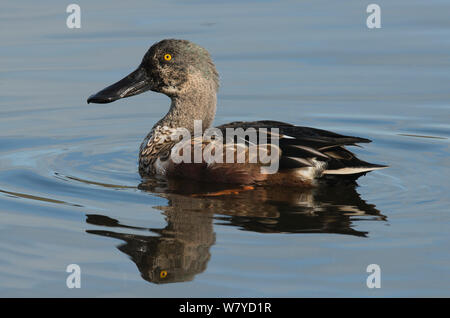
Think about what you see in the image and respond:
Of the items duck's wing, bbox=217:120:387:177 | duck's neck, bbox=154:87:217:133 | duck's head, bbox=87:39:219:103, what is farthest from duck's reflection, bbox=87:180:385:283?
duck's head, bbox=87:39:219:103

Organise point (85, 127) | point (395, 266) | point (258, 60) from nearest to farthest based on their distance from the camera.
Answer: point (395, 266)
point (85, 127)
point (258, 60)

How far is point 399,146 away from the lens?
33.2 ft

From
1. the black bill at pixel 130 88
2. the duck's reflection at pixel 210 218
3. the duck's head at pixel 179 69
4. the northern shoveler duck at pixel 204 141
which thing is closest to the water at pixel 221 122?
the duck's reflection at pixel 210 218

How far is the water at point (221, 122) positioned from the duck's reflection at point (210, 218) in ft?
0.07

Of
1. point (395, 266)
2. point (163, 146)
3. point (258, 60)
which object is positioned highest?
point (258, 60)

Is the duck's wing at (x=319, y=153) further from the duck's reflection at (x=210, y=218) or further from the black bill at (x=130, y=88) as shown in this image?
the black bill at (x=130, y=88)

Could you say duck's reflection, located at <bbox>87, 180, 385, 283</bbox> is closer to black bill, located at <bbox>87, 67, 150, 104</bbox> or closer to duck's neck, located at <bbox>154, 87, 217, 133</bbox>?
duck's neck, located at <bbox>154, 87, 217, 133</bbox>

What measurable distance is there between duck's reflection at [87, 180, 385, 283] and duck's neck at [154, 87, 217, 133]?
3.02 feet

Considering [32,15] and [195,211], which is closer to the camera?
[195,211]

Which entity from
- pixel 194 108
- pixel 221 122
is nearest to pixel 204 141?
pixel 194 108

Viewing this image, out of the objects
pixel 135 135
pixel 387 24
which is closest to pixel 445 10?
pixel 387 24

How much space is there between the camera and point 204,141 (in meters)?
8.59

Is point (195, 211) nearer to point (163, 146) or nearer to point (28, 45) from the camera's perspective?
point (163, 146)

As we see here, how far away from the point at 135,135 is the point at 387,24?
18.5 ft
